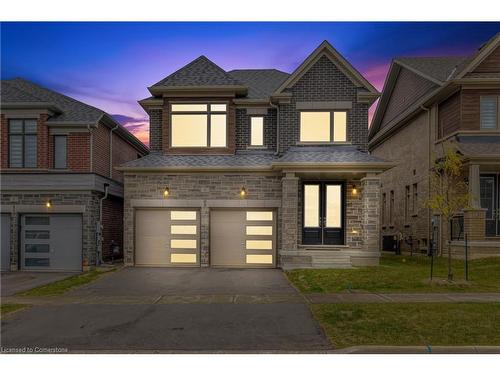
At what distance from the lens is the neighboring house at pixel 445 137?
59.1 feet

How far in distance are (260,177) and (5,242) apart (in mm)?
11868

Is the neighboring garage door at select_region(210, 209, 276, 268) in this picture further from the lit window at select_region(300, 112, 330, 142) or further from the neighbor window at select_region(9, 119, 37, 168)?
the neighbor window at select_region(9, 119, 37, 168)

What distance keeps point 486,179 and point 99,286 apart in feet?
61.2

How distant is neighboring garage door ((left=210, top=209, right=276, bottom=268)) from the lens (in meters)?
17.5

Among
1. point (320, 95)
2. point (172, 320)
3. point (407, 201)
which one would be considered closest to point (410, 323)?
point (172, 320)

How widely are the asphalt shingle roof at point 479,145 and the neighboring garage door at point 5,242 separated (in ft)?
69.8

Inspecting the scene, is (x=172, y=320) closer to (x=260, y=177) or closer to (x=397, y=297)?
(x=397, y=297)

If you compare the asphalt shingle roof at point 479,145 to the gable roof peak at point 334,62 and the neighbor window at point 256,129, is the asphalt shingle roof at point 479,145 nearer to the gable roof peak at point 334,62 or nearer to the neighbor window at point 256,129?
the gable roof peak at point 334,62

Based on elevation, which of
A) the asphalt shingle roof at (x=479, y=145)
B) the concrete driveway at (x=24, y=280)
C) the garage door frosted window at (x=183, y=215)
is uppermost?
the asphalt shingle roof at (x=479, y=145)

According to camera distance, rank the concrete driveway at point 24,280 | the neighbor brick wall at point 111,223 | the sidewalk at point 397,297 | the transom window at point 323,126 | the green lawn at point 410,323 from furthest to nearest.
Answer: the neighbor brick wall at point 111,223 → the transom window at point 323,126 → the concrete driveway at point 24,280 → the sidewalk at point 397,297 → the green lawn at point 410,323

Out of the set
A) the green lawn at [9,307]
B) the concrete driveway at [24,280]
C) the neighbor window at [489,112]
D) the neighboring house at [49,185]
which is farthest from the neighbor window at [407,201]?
the green lawn at [9,307]

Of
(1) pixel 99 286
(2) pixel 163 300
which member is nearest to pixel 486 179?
(2) pixel 163 300

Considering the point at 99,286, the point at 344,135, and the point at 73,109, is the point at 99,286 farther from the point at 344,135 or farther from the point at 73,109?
the point at 344,135

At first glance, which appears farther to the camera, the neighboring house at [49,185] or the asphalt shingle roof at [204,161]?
the asphalt shingle roof at [204,161]
